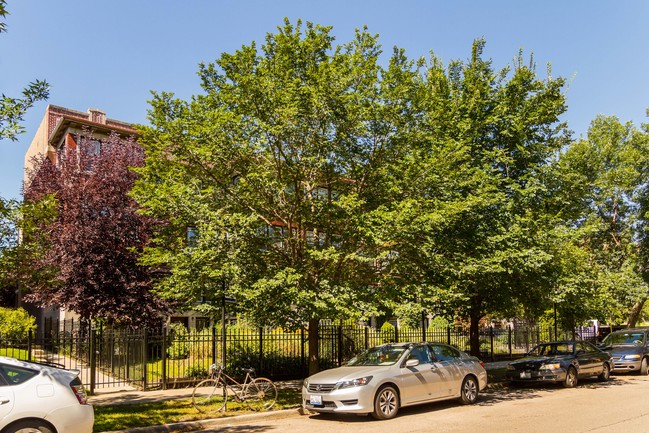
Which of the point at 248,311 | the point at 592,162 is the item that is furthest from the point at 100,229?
the point at 592,162

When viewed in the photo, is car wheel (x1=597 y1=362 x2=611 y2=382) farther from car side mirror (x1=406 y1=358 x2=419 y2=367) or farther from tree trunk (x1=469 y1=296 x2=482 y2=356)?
car side mirror (x1=406 y1=358 x2=419 y2=367)

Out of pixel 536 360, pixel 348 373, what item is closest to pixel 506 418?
pixel 348 373

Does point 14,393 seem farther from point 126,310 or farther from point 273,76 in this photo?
point 126,310

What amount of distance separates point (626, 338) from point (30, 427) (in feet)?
68.0

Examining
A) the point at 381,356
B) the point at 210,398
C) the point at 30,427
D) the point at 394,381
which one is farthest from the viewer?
the point at 210,398

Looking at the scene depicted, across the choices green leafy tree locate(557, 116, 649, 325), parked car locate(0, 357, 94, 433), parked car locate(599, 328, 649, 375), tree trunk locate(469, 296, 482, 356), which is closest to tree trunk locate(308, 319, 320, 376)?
tree trunk locate(469, 296, 482, 356)

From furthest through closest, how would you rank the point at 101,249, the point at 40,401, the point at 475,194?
1. the point at 101,249
2. the point at 475,194
3. the point at 40,401

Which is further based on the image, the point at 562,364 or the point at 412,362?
the point at 562,364

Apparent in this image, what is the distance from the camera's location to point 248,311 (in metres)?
12.6

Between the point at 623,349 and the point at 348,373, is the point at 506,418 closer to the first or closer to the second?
the point at 348,373

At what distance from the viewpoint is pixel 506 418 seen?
1046 centimetres

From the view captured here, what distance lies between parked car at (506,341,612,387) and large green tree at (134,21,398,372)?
5895 millimetres

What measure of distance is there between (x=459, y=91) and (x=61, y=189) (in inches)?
686

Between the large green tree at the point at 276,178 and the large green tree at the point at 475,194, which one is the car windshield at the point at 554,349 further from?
→ the large green tree at the point at 276,178
